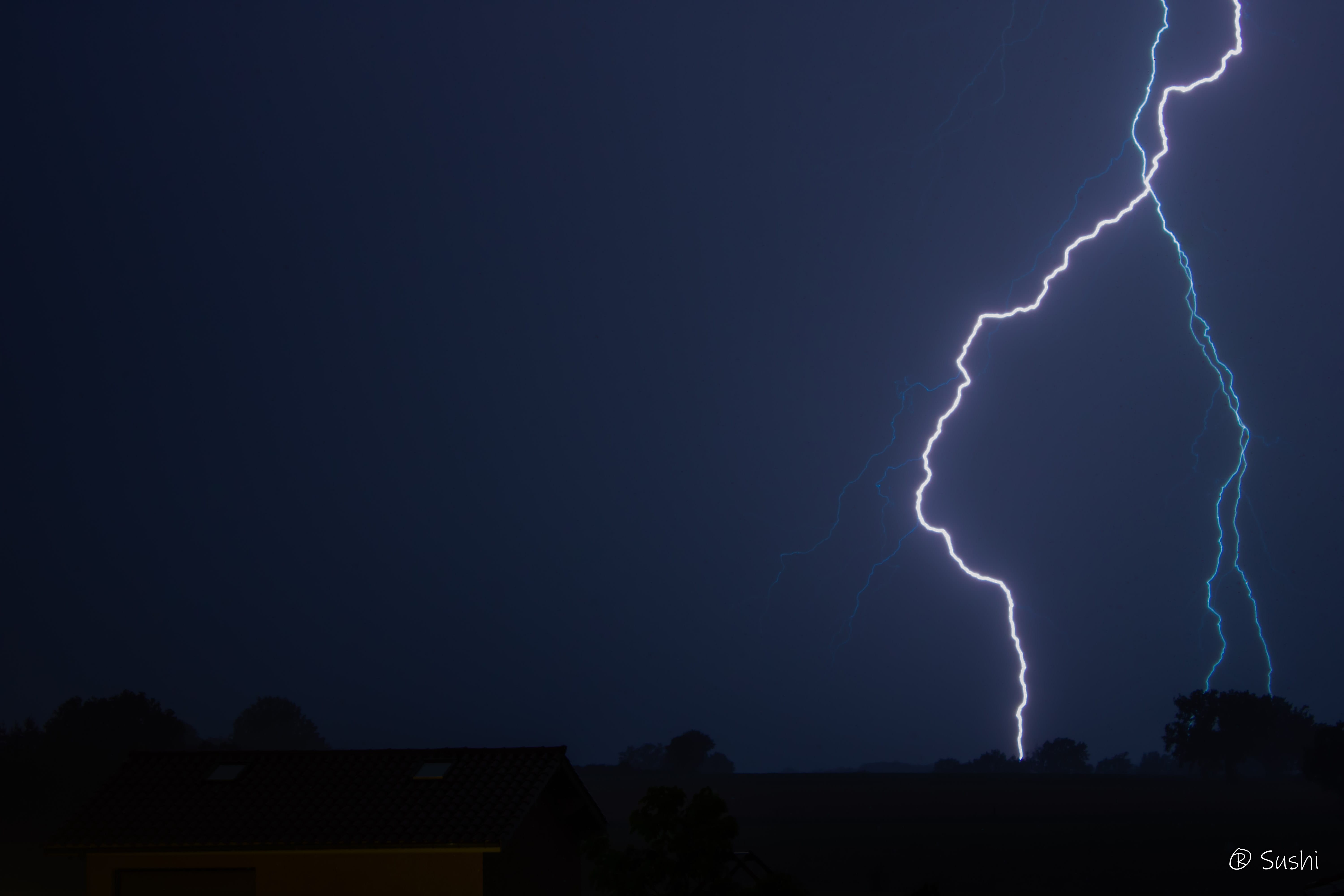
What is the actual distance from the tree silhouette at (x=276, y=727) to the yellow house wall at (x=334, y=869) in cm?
7725

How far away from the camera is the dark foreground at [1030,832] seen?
20.9 meters

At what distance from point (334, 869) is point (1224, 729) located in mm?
53114

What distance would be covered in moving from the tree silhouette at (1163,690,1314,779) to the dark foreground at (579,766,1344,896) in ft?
6.13

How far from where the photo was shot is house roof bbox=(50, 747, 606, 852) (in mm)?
9781

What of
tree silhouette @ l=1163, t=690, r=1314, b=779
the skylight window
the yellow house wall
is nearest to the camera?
the yellow house wall

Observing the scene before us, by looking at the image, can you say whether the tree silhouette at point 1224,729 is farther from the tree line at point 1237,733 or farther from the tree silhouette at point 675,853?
the tree silhouette at point 675,853

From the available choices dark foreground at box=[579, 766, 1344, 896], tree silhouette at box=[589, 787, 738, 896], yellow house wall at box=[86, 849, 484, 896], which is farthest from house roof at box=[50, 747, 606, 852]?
dark foreground at box=[579, 766, 1344, 896]

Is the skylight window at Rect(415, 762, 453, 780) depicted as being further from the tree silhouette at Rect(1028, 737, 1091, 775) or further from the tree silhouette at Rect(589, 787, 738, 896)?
the tree silhouette at Rect(1028, 737, 1091, 775)

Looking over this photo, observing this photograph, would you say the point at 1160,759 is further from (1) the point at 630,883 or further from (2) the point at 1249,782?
(1) the point at 630,883

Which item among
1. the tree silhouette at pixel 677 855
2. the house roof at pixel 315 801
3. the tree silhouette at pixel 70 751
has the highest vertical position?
the tree silhouette at pixel 70 751

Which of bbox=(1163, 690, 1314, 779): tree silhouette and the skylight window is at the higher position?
bbox=(1163, 690, 1314, 779): tree silhouette

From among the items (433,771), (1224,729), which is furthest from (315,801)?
(1224,729)

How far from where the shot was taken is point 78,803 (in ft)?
110

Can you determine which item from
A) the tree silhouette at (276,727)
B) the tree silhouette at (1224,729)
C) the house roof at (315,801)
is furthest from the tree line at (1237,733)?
the tree silhouette at (276,727)
